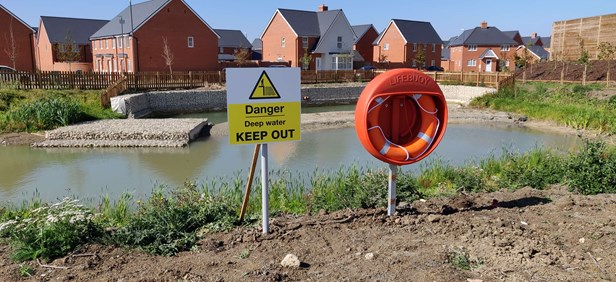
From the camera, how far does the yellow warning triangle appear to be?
17.0ft

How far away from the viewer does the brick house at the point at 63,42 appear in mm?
43219

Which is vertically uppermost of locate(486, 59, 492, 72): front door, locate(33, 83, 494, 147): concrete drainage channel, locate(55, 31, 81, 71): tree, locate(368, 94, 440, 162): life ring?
locate(55, 31, 81, 71): tree

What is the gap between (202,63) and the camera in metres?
40.5

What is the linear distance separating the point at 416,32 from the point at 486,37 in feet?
37.8

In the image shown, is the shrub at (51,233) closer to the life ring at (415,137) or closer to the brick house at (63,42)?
the life ring at (415,137)

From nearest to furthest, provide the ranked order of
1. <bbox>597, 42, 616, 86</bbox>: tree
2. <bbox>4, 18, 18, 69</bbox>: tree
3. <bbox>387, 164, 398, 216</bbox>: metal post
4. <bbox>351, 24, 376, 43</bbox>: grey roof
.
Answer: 1. <bbox>387, 164, 398, 216</bbox>: metal post
2. <bbox>597, 42, 616, 86</bbox>: tree
3. <bbox>4, 18, 18, 69</bbox>: tree
4. <bbox>351, 24, 376, 43</bbox>: grey roof

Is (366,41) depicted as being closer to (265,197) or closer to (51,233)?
(265,197)

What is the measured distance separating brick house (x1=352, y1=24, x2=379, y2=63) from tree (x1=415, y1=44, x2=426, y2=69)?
17.5 feet

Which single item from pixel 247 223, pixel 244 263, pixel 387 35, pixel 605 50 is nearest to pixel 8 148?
pixel 247 223

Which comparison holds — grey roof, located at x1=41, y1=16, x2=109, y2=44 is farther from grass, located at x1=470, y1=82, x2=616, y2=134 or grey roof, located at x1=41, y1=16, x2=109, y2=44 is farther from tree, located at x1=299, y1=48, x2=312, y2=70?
grass, located at x1=470, y1=82, x2=616, y2=134

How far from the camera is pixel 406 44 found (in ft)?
180

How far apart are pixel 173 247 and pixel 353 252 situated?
178cm

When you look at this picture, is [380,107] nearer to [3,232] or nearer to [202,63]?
[3,232]

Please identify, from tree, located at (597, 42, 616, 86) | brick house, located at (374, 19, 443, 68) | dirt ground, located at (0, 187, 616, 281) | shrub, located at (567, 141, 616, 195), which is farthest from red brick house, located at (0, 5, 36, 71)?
tree, located at (597, 42, 616, 86)
